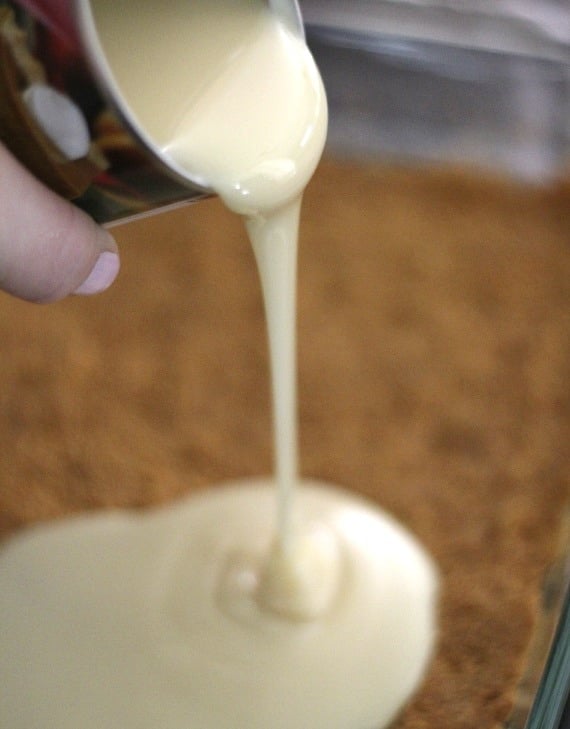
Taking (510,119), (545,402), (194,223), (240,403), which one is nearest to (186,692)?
(240,403)

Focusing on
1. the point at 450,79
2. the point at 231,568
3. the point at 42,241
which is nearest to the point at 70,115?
the point at 42,241

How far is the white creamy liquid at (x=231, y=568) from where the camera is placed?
485 millimetres

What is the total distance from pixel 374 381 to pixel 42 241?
0.53m

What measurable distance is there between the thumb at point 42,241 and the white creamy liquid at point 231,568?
0.07m

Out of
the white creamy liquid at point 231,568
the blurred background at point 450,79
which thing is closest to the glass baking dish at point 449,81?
the blurred background at point 450,79

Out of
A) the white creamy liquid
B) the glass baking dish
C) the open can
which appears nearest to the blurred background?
the glass baking dish

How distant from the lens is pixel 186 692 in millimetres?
635

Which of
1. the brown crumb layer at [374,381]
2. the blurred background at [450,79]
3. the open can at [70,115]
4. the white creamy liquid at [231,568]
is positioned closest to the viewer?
the open can at [70,115]

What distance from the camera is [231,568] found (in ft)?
2.37

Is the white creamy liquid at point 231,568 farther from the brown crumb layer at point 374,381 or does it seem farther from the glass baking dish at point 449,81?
the glass baking dish at point 449,81

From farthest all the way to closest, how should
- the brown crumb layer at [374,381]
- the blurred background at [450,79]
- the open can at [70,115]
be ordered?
1. the blurred background at [450,79]
2. the brown crumb layer at [374,381]
3. the open can at [70,115]

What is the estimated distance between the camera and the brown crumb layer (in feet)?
2.47

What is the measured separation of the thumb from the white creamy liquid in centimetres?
7

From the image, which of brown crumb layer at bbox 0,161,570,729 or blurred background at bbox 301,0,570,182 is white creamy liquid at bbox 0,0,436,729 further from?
blurred background at bbox 301,0,570,182
